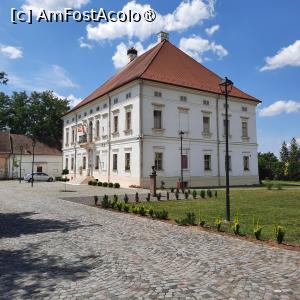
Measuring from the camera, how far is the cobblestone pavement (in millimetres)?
4902

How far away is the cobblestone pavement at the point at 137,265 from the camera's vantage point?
490 cm

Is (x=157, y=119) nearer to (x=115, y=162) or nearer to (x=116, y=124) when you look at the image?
(x=116, y=124)

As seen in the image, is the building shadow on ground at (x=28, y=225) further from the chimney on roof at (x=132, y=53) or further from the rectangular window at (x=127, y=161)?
the chimney on roof at (x=132, y=53)

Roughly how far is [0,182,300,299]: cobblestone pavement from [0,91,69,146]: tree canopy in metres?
56.6

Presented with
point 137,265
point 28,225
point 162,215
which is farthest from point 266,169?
point 137,265

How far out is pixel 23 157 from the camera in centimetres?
5669

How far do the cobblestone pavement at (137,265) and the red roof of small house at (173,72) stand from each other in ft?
73.6

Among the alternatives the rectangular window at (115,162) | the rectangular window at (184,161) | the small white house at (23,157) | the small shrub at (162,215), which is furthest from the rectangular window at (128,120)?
the small white house at (23,157)

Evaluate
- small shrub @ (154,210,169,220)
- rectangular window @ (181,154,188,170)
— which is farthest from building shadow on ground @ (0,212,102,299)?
rectangular window @ (181,154,188,170)

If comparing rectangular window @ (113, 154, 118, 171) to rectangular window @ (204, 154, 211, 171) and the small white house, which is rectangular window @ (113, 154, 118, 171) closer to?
rectangular window @ (204, 154, 211, 171)

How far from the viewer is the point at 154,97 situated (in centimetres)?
3081

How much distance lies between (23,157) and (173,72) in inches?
1339

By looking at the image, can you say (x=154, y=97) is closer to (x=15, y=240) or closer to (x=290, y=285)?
(x=15, y=240)

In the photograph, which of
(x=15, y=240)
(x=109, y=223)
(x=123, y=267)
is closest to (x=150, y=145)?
(x=109, y=223)
